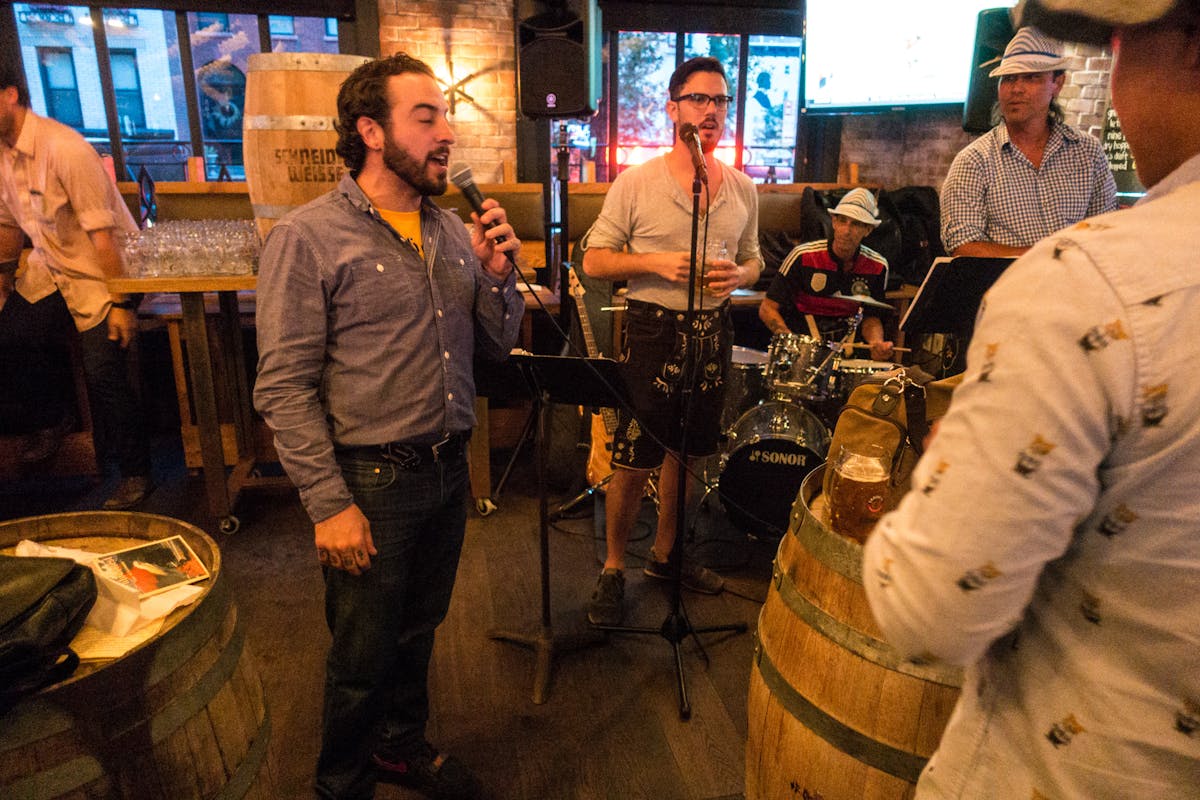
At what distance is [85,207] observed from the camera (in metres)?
3.43

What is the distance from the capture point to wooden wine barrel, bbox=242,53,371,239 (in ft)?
8.24

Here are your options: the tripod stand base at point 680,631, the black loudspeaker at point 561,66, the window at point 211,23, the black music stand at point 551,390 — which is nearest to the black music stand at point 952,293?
the black music stand at point 551,390

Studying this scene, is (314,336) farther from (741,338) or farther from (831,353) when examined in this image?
(741,338)

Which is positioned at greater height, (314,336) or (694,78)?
(694,78)

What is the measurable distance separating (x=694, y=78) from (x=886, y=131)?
15.7 ft

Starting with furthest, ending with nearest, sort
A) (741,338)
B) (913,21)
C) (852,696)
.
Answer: (741,338) < (913,21) < (852,696)

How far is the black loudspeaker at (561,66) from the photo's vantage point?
4195 millimetres

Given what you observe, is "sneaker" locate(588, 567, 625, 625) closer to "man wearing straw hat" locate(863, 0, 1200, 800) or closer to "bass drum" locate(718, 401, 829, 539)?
"bass drum" locate(718, 401, 829, 539)

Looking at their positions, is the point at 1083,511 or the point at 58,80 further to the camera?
the point at 58,80

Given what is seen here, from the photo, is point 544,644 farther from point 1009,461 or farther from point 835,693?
point 1009,461

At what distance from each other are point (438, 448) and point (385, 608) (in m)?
0.40

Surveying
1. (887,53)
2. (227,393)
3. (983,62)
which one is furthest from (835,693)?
(887,53)

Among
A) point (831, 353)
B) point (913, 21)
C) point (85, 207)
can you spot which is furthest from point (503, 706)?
point (913, 21)

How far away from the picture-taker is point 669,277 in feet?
8.46
